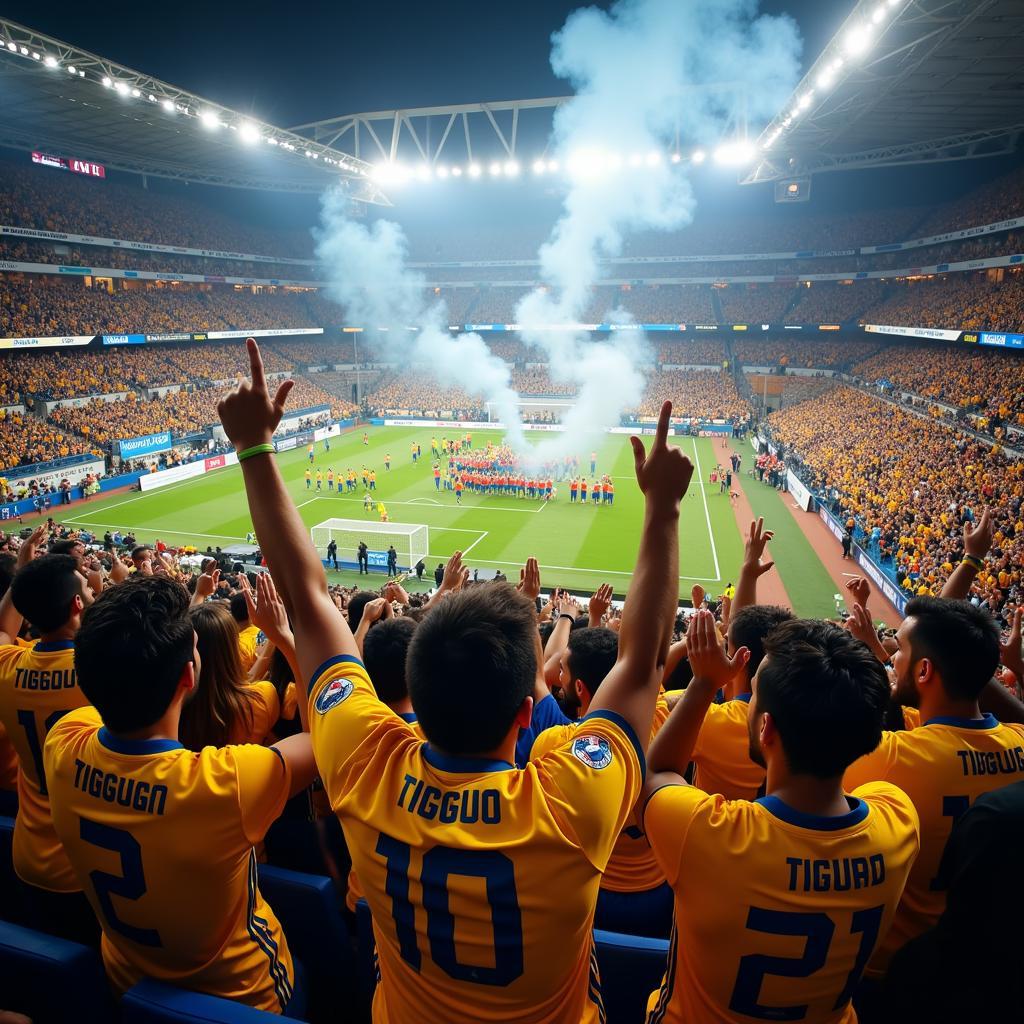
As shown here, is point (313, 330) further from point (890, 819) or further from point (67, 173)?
point (890, 819)

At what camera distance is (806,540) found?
85.3 ft

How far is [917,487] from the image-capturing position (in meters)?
24.9

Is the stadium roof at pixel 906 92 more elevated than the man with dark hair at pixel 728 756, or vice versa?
the stadium roof at pixel 906 92

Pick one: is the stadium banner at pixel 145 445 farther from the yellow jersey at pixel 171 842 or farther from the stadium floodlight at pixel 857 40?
the yellow jersey at pixel 171 842

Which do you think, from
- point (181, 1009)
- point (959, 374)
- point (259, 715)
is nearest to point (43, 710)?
point (259, 715)

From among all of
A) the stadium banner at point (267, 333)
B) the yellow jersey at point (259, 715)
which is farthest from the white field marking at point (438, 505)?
the yellow jersey at point (259, 715)

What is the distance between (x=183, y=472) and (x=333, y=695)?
127 feet

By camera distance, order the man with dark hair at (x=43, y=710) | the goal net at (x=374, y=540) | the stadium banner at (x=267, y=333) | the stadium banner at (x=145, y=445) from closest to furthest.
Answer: the man with dark hair at (x=43, y=710), the goal net at (x=374, y=540), the stadium banner at (x=145, y=445), the stadium banner at (x=267, y=333)

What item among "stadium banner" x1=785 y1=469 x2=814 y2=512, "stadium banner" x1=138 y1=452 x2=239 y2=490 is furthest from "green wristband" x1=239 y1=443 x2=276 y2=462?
"stadium banner" x1=138 y1=452 x2=239 y2=490

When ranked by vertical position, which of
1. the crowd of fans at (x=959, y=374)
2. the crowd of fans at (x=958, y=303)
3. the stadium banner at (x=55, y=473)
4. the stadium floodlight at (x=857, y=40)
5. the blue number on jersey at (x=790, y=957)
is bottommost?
the stadium banner at (x=55, y=473)

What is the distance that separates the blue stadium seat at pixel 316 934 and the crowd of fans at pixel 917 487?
41.2 feet

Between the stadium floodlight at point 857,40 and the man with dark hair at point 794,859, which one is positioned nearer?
the man with dark hair at point 794,859

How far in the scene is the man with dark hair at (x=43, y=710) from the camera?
3.14 metres

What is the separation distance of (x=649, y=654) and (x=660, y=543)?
406mm
